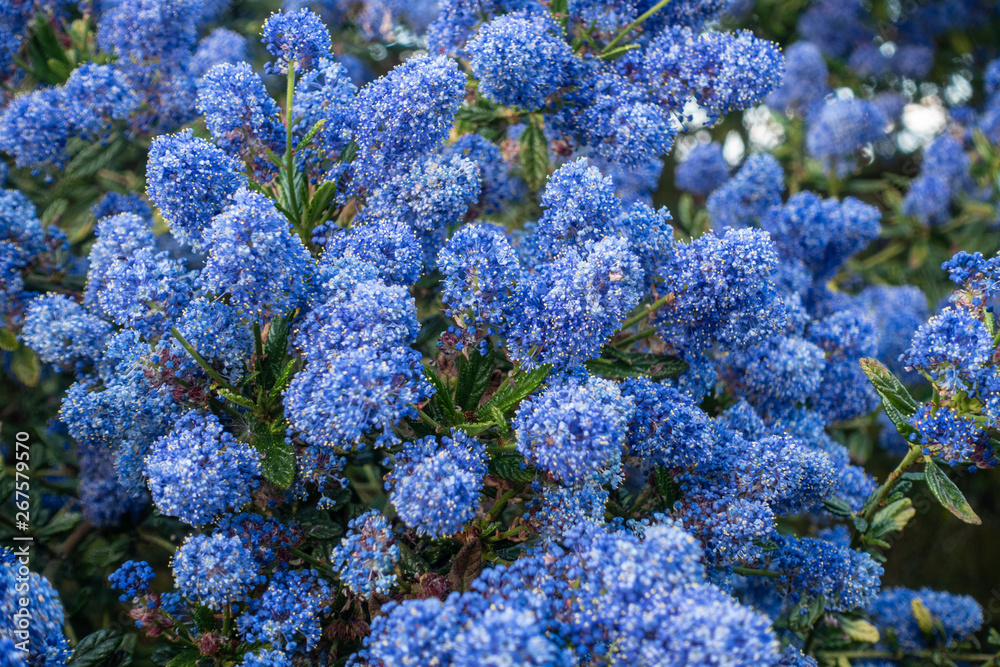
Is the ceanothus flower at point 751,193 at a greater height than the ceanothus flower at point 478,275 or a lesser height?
lesser

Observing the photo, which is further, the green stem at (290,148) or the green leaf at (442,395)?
the green stem at (290,148)

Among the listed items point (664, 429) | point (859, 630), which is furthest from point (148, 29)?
point (859, 630)

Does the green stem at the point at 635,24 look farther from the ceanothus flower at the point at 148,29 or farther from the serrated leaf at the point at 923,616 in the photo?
the serrated leaf at the point at 923,616

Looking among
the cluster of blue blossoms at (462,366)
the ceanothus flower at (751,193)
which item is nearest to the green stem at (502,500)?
the cluster of blue blossoms at (462,366)

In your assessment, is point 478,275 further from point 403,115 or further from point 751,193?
point 751,193

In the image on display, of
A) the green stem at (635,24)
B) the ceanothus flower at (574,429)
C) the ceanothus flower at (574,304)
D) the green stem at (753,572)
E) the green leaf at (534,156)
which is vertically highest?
the green stem at (635,24)

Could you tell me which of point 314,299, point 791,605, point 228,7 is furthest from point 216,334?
point 228,7

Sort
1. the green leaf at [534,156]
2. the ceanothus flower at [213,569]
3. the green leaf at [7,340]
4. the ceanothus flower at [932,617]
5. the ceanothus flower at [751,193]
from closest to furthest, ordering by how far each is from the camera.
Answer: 1. the ceanothus flower at [213,569]
2. the green leaf at [7,340]
3. the green leaf at [534,156]
4. the ceanothus flower at [932,617]
5. the ceanothus flower at [751,193]
